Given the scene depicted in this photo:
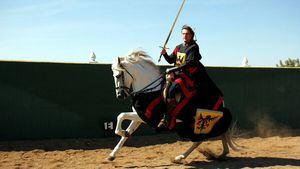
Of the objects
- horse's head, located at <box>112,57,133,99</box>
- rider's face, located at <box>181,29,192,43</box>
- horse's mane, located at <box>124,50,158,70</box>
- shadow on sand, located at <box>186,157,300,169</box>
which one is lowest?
shadow on sand, located at <box>186,157,300,169</box>

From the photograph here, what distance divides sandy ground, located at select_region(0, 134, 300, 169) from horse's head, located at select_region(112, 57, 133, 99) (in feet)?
3.94

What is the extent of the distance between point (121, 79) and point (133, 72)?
247mm

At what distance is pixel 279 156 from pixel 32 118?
4.90m

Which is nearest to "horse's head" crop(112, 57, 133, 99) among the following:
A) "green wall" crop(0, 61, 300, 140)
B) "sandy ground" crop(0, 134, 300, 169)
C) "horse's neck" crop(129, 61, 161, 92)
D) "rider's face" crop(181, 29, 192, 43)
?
"horse's neck" crop(129, 61, 161, 92)

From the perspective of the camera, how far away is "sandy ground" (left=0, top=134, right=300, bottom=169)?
23.5ft

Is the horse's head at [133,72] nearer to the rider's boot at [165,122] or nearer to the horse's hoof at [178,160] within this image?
the rider's boot at [165,122]

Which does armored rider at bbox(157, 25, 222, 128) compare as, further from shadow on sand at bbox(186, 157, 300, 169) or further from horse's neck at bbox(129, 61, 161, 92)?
shadow on sand at bbox(186, 157, 300, 169)

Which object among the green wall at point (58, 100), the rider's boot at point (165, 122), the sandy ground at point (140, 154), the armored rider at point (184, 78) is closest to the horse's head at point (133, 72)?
the armored rider at point (184, 78)

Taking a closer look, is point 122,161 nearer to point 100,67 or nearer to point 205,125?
point 205,125

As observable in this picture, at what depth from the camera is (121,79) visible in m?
6.90

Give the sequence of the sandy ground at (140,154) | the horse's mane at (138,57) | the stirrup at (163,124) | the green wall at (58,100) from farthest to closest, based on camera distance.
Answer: the green wall at (58,100) → the sandy ground at (140,154) → the horse's mane at (138,57) → the stirrup at (163,124)

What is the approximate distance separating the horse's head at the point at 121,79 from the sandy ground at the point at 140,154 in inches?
47.2

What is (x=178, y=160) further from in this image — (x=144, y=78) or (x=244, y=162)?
(x=144, y=78)

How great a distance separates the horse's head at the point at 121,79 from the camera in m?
6.83
